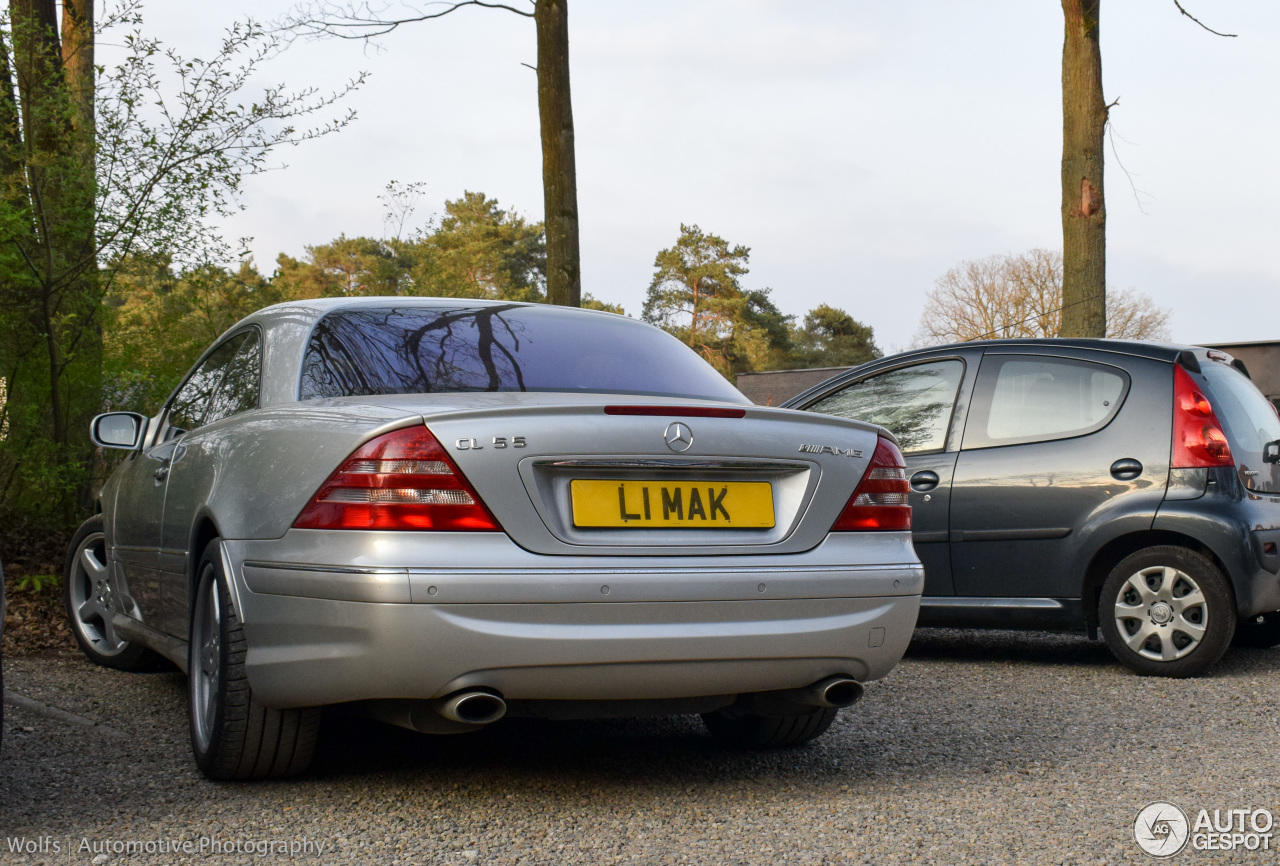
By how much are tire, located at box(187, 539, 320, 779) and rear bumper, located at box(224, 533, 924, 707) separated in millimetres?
114

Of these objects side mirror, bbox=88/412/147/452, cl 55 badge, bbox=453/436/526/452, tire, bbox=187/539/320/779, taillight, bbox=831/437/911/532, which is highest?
cl 55 badge, bbox=453/436/526/452

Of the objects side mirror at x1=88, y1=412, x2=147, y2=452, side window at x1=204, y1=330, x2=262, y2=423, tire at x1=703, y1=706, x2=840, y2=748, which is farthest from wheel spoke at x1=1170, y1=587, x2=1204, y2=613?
side mirror at x1=88, y1=412, x2=147, y2=452

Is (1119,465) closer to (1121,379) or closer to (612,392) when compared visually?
(1121,379)

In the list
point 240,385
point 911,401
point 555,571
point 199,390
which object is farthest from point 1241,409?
point 199,390

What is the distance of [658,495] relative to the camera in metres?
3.34

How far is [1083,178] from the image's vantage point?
1130 centimetres

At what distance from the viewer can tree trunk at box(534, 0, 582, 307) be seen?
10148 mm

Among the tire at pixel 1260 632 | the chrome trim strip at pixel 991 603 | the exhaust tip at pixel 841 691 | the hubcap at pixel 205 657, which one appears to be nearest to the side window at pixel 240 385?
the hubcap at pixel 205 657

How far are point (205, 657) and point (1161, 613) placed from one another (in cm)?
429

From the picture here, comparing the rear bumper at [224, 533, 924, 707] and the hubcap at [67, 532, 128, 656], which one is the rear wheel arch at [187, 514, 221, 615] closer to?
the rear bumper at [224, 533, 924, 707]

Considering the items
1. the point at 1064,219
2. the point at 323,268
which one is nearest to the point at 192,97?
the point at 1064,219

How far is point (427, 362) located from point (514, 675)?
1159mm

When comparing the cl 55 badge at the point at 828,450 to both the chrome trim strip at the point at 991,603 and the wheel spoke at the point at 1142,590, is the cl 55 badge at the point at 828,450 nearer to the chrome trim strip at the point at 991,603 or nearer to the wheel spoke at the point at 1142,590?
the chrome trim strip at the point at 991,603

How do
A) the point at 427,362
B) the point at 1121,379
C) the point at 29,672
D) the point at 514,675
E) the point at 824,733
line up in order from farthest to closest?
1. the point at 1121,379
2. the point at 29,672
3. the point at 824,733
4. the point at 427,362
5. the point at 514,675
